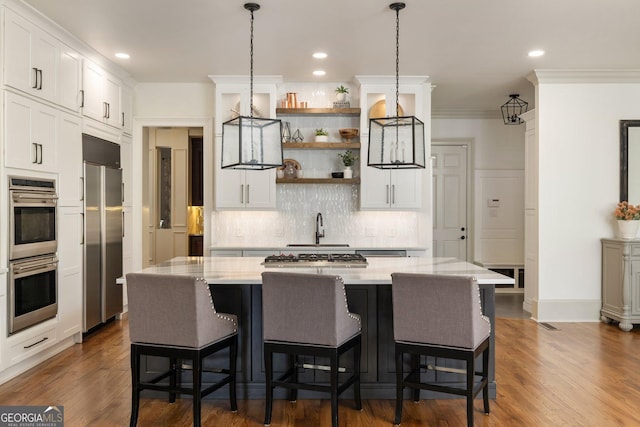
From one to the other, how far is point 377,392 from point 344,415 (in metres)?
0.33

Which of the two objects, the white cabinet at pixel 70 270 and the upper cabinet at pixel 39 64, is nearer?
the upper cabinet at pixel 39 64

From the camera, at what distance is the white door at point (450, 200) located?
7.62 meters

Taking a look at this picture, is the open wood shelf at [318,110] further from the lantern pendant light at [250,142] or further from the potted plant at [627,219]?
the potted plant at [627,219]

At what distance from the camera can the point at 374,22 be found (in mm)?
4078

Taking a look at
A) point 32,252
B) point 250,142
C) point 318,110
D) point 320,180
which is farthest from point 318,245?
point 32,252

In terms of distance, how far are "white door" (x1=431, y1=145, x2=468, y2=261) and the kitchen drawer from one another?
525 cm

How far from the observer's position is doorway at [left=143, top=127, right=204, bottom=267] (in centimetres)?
769

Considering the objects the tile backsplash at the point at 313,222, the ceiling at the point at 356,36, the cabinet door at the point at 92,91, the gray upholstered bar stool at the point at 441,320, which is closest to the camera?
the gray upholstered bar stool at the point at 441,320

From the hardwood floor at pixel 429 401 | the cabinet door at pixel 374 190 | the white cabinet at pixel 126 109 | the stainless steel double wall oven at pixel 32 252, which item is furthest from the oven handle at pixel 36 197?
the cabinet door at pixel 374 190

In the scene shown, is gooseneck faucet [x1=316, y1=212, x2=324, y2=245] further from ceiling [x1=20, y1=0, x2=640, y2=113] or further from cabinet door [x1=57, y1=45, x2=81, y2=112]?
cabinet door [x1=57, y1=45, x2=81, y2=112]

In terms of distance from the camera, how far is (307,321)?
109 inches

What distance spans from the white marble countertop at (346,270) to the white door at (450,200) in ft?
12.7

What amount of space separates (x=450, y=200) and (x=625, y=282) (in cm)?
288

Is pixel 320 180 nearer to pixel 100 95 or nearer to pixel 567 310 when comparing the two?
pixel 100 95
